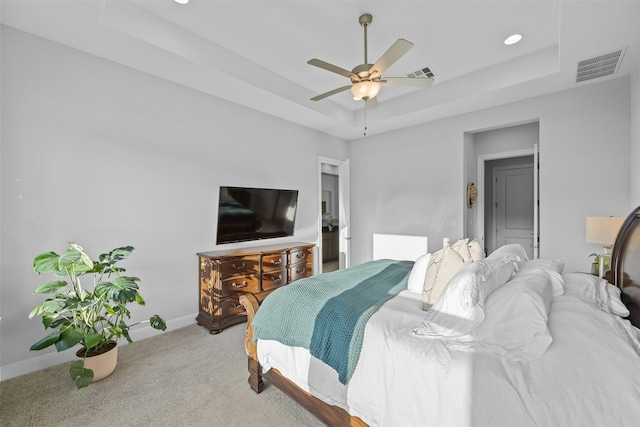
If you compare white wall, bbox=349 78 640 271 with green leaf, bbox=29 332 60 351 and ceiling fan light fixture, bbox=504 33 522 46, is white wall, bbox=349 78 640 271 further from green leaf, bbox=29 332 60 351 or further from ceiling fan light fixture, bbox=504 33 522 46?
green leaf, bbox=29 332 60 351

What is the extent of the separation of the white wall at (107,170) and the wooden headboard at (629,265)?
3.71 m

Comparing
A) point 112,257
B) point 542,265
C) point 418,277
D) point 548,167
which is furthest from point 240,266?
point 548,167

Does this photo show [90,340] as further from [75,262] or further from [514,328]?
[514,328]

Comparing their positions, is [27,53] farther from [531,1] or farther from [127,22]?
[531,1]

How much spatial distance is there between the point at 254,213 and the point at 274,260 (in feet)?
2.46

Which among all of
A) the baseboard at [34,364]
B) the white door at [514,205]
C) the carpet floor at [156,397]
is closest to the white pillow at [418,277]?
the carpet floor at [156,397]

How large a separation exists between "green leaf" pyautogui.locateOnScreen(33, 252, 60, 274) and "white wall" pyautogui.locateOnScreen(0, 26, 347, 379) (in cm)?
48

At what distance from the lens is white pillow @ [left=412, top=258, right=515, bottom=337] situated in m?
1.38

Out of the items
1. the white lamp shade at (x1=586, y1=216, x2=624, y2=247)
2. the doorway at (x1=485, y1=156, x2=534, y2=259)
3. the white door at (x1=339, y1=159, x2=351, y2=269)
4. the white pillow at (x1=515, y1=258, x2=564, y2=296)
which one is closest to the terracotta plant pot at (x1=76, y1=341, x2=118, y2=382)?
the white pillow at (x1=515, y1=258, x2=564, y2=296)

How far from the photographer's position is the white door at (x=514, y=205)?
5.48 meters

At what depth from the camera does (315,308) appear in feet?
5.78

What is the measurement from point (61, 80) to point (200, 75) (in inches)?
46.4

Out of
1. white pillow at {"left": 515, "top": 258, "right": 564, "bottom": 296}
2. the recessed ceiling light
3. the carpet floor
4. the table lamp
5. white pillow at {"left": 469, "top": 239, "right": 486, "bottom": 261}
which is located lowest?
the carpet floor

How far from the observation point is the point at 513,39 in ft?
9.43
